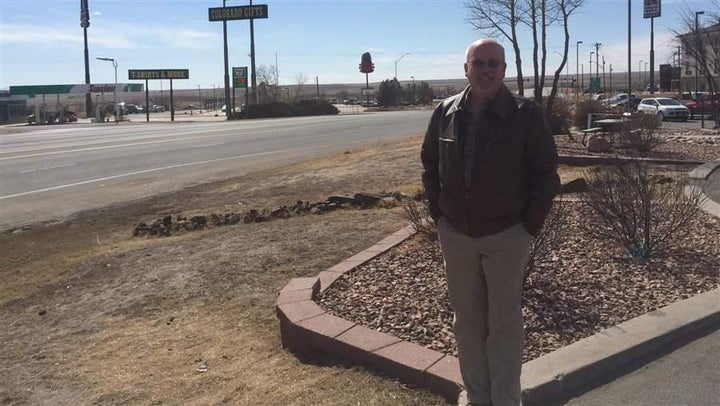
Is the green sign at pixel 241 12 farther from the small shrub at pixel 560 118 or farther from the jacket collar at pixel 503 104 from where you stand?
the jacket collar at pixel 503 104

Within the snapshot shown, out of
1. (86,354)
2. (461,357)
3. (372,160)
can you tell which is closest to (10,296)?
→ (86,354)

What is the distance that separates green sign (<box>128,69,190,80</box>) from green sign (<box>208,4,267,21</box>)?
354 inches

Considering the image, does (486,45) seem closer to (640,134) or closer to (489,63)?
(489,63)

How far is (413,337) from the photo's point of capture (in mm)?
4227

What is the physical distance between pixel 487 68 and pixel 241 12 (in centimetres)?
7384

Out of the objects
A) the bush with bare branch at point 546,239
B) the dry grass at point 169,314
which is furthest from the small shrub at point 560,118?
the bush with bare branch at point 546,239

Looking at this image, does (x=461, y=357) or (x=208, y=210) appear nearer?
(x=461, y=357)

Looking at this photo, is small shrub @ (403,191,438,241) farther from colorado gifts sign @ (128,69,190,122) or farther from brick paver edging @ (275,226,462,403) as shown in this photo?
colorado gifts sign @ (128,69,190,122)

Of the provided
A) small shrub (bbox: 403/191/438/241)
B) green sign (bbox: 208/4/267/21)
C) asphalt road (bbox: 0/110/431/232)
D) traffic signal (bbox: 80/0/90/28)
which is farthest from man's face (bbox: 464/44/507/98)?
traffic signal (bbox: 80/0/90/28)

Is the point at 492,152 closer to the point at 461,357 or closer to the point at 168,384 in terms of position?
the point at 461,357

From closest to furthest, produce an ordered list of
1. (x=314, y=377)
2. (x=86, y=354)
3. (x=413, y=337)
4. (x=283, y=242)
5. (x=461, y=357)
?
(x=461, y=357)
(x=314, y=377)
(x=413, y=337)
(x=86, y=354)
(x=283, y=242)

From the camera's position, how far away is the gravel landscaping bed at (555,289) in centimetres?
435

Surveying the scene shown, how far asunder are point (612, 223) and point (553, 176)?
10.9 feet

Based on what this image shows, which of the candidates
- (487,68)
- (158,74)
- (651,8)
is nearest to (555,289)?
(487,68)
